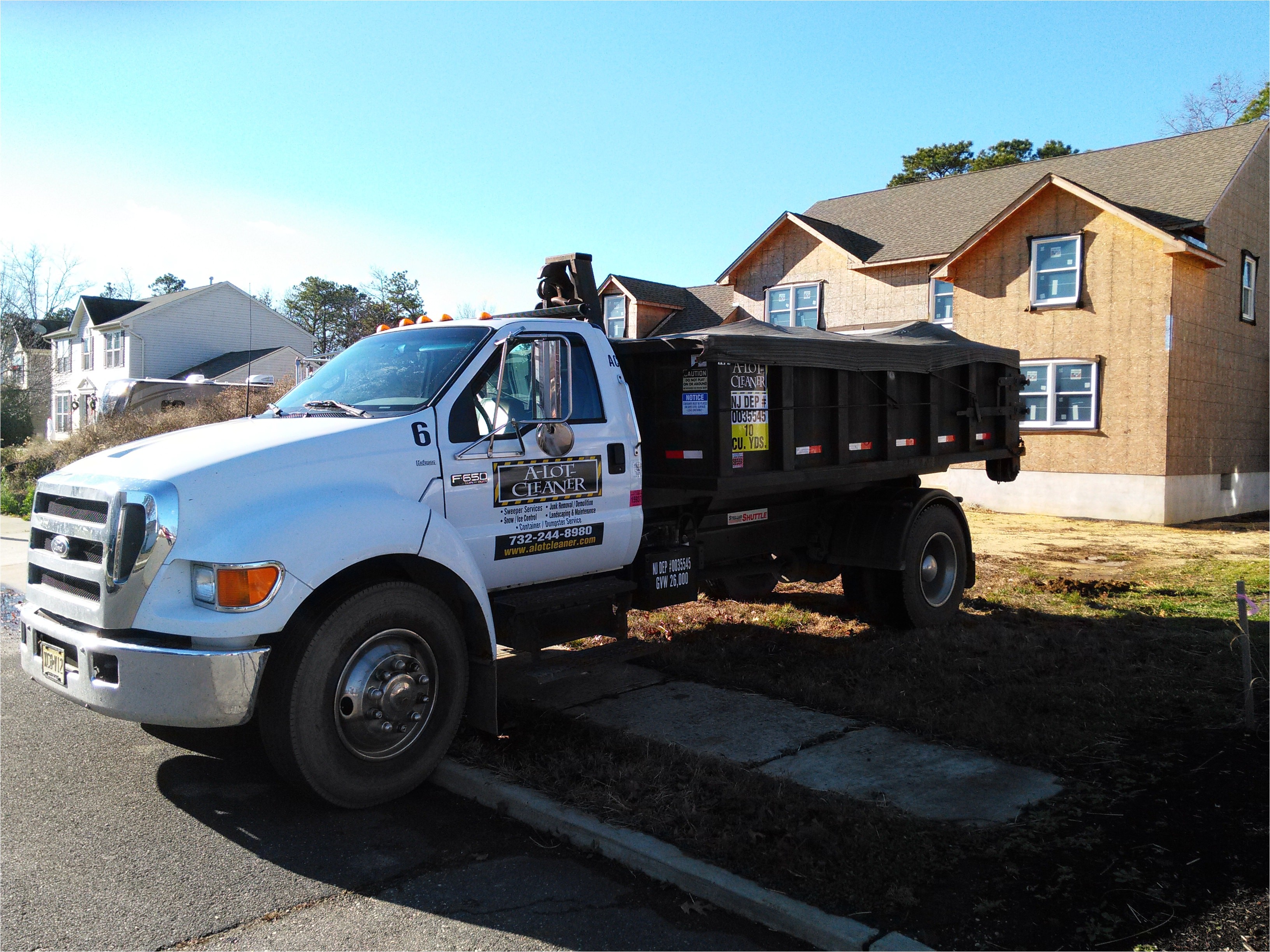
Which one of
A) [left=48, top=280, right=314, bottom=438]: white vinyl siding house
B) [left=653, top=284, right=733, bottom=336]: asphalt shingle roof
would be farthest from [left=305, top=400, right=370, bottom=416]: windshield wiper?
[left=48, top=280, right=314, bottom=438]: white vinyl siding house

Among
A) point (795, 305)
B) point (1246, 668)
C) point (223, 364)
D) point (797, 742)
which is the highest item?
point (795, 305)

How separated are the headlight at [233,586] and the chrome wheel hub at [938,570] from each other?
5845 millimetres

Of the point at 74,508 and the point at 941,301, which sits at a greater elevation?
the point at 941,301

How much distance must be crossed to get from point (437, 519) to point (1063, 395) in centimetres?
1706

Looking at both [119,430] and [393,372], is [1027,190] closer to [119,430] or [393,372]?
[393,372]

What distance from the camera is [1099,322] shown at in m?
18.5

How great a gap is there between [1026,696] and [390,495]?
4.20 m

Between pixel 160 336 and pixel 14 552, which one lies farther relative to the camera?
pixel 160 336

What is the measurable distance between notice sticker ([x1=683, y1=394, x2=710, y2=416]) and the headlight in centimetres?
297

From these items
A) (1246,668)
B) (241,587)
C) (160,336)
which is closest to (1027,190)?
(1246,668)

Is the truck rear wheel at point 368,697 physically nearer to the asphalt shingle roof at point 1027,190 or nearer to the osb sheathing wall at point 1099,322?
the osb sheathing wall at point 1099,322

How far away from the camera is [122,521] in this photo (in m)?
4.37

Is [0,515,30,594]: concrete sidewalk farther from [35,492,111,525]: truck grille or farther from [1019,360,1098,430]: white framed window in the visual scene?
[1019,360,1098,430]: white framed window

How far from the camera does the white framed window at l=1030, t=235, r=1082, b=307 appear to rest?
18.8 metres
